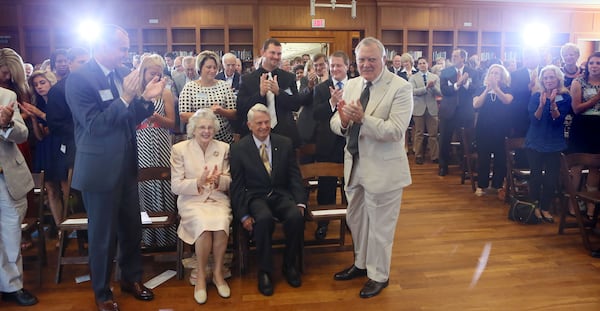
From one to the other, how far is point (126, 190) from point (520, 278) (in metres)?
2.65

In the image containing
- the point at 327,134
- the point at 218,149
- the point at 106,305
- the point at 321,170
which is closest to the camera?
the point at 106,305

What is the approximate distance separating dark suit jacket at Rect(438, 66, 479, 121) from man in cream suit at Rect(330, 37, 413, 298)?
12.7 ft

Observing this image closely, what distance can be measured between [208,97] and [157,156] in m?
0.60

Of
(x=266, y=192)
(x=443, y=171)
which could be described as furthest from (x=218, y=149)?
(x=443, y=171)

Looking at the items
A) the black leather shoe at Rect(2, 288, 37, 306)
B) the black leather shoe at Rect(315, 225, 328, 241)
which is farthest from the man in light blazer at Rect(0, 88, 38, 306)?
the black leather shoe at Rect(315, 225, 328, 241)

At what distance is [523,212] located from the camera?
14.6 feet

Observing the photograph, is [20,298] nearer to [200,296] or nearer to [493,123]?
[200,296]

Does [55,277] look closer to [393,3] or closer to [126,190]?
[126,190]

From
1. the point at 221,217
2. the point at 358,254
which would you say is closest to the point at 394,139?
the point at 358,254

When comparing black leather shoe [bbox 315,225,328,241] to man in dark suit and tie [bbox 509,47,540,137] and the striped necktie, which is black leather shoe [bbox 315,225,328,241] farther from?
man in dark suit and tie [bbox 509,47,540,137]

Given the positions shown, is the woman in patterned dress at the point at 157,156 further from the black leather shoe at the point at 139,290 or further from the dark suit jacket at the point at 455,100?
the dark suit jacket at the point at 455,100

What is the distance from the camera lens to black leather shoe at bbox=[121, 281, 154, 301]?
2.98 metres

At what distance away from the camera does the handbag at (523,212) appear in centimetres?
441

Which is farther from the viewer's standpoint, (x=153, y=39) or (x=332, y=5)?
(x=153, y=39)
